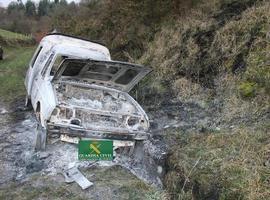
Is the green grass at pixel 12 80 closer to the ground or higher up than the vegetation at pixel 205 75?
closer to the ground

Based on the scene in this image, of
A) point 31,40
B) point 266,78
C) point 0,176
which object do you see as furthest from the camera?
point 31,40

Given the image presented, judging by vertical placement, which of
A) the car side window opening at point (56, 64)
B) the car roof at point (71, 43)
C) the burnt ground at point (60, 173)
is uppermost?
the car roof at point (71, 43)

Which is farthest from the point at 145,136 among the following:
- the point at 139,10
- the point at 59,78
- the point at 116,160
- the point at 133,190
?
the point at 139,10

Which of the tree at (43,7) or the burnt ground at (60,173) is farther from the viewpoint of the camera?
the tree at (43,7)

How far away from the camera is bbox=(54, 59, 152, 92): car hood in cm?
744

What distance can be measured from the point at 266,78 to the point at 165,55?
417 centimetres

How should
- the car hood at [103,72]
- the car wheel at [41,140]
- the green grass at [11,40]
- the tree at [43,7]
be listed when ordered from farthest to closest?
the tree at [43,7]
the green grass at [11,40]
the car hood at [103,72]
the car wheel at [41,140]

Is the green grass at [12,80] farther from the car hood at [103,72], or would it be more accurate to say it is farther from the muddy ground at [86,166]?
the car hood at [103,72]

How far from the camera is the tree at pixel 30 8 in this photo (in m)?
62.8

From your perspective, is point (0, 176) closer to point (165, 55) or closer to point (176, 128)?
point (176, 128)

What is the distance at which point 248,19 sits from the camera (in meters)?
9.68

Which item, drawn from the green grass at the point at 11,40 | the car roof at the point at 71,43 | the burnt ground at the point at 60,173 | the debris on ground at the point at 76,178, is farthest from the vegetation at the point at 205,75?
the green grass at the point at 11,40

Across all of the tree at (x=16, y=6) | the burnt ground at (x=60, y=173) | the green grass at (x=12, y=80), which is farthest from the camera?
the tree at (x=16, y=6)

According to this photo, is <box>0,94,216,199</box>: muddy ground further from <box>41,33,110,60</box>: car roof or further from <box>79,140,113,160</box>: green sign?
<box>41,33,110,60</box>: car roof
